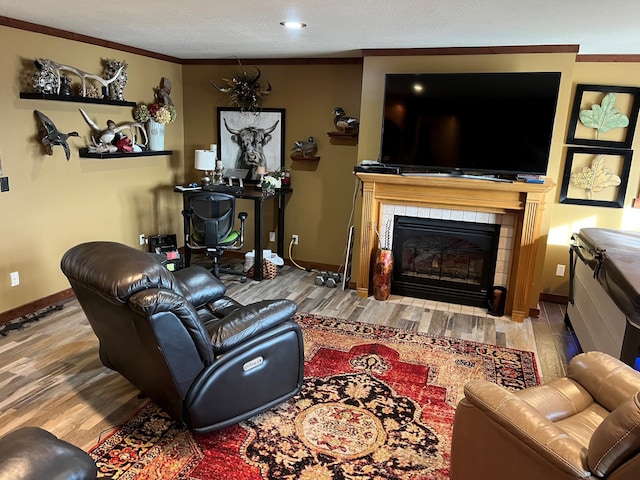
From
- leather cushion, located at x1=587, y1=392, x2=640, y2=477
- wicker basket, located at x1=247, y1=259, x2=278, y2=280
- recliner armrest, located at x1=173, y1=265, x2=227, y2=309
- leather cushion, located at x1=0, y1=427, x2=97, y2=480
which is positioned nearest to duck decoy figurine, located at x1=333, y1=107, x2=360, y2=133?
wicker basket, located at x1=247, y1=259, x2=278, y2=280

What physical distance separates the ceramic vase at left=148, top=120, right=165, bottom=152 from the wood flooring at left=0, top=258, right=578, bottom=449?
5.27 ft

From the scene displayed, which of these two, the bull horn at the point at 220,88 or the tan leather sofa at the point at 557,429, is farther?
the bull horn at the point at 220,88

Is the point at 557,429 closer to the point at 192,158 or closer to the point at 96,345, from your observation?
the point at 96,345

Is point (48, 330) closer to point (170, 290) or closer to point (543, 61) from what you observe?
point (170, 290)

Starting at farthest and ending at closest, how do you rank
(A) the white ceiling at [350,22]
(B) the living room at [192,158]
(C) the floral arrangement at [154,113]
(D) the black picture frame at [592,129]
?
(C) the floral arrangement at [154,113], (D) the black picture frame at [592,129], (B) the living room at [192,158], (A) the white ceiling at [350,22]

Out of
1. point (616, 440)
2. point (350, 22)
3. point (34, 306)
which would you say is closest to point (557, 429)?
point (616, 440)

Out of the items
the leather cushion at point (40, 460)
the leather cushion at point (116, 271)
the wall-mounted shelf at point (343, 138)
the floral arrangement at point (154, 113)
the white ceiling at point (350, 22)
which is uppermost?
the white ceiling at point (350, 22)

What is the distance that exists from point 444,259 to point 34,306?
12.1 ft

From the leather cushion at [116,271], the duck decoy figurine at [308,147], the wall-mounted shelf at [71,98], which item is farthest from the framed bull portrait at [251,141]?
the leather cushion at [116,271]

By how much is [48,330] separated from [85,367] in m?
0.77

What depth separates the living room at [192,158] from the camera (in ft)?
12.7

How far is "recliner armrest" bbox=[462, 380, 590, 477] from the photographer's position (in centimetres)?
152

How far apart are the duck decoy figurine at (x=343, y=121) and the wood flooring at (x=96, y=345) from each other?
1644mm

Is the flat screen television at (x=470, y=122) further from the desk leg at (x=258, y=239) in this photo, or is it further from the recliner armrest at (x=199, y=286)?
the recliner armrest at (x=199, y=286)
